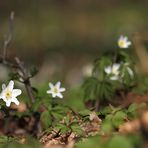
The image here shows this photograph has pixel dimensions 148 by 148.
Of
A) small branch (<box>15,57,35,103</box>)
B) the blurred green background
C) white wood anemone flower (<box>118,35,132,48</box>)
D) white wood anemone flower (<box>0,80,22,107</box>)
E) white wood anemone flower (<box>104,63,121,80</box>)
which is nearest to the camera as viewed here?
white wood anemone flower (<box>0,80,22,107</box>)

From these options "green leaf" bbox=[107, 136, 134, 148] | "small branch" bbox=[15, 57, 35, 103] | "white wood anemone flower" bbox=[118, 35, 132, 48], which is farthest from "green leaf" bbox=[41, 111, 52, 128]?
"green leaf" bbox=[107, 136, 134, 148]

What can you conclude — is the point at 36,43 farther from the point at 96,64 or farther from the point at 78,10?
the point at 96,64

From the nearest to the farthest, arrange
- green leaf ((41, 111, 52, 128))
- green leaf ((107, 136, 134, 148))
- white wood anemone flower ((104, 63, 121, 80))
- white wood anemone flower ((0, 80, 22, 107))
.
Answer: green leaf ((107, 136, 134, 148)) < white wood anemone flower ((0, 80, 22, 107)) < green leaf ((41, 111, 52, 128)) < white wood anemone flower ((104, 63, 121, 80))

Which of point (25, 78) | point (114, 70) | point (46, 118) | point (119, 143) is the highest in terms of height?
point (114, 70)

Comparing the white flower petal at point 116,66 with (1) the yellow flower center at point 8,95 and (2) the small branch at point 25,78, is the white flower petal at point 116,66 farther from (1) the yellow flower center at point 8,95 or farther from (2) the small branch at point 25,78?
(1) the yellow flower center at point 8,95

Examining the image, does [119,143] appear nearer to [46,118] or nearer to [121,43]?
[46,118]

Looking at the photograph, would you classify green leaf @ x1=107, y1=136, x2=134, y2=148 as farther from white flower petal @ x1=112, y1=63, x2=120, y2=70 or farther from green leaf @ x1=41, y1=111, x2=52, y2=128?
white flower petal @ x1=112, y1=63, x2=120, y2=70

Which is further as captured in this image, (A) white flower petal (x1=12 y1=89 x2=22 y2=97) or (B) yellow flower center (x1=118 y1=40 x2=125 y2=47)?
(B) yellow flower center (x1=118 y1=40 x2=125 y2=47)

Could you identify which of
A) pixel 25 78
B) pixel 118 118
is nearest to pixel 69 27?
pixel 25 78
